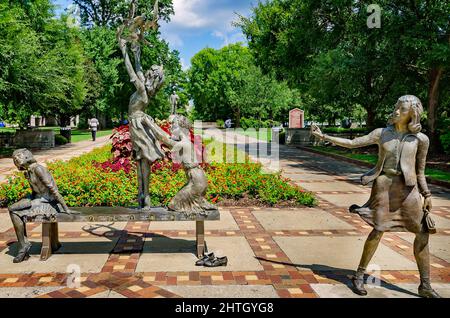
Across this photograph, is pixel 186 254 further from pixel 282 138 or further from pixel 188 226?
pixel 282 138

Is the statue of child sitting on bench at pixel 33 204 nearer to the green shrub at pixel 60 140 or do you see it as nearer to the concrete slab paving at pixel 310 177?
the concrete slab paving at pixel 310 177

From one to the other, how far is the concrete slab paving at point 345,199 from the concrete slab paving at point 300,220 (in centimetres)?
115

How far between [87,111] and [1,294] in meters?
34.4

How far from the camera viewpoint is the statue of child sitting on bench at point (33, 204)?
18.1ft

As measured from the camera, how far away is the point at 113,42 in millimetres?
39844

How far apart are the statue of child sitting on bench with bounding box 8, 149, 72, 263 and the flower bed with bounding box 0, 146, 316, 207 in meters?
3.10

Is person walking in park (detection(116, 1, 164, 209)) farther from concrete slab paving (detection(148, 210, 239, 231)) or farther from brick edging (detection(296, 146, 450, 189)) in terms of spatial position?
brick edging (detection(296, 146, 450, 189))

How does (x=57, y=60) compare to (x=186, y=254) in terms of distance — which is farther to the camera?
(x=57, y=60)

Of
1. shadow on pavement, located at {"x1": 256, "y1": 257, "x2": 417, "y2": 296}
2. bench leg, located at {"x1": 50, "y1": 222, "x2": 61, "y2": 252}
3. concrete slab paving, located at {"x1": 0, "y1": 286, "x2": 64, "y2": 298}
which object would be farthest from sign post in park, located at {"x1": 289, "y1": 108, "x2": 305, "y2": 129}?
concrete slab paving, located at {"x1": 0, "y1": 286, "x2": 64, "y2": 298}

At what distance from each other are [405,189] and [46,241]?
16.2 feet

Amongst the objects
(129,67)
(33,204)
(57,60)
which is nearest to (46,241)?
(33,204)

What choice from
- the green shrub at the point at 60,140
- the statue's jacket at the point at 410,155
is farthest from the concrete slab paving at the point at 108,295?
the green shrub at the point at 60,140

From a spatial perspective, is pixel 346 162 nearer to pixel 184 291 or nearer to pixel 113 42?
pixel 184 291

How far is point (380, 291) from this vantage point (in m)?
4.66
